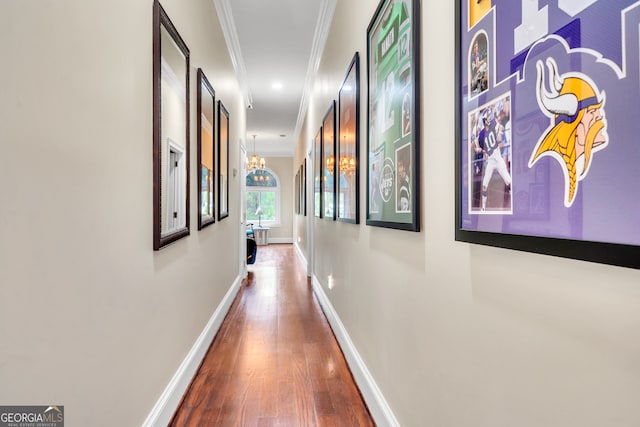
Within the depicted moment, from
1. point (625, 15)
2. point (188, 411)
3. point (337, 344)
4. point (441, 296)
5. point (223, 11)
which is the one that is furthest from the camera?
point (223, 11)

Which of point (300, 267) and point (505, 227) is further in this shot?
point (300, 267)

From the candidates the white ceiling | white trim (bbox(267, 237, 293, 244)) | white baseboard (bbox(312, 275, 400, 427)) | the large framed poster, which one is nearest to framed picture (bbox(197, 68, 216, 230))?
the white ceiling

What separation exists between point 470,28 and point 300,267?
5.87 meters

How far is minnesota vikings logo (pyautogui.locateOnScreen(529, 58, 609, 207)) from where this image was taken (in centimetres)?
55

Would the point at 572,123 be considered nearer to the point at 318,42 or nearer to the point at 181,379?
the point at 181,379

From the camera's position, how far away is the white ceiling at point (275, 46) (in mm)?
3217

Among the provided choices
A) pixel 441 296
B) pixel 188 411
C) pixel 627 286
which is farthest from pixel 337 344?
pixel 627 286

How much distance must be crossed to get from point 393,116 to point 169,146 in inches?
42.9

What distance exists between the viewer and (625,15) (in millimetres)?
501

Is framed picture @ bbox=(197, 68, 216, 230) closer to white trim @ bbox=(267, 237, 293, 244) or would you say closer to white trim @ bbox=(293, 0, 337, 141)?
white trim @ bbox=(293, 0, 337, 141)

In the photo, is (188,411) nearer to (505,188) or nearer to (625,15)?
(505,188)

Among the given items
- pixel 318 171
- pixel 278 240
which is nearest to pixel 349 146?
pixel 318 171

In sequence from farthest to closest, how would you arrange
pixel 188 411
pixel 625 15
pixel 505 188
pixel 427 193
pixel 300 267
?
1. pixel 300 267
2. pixel 188 411
3. pixel 427 193
4. pixel 505 188
5. pixel 625 15

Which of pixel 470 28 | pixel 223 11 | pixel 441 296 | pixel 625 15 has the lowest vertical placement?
pixel 441 296
